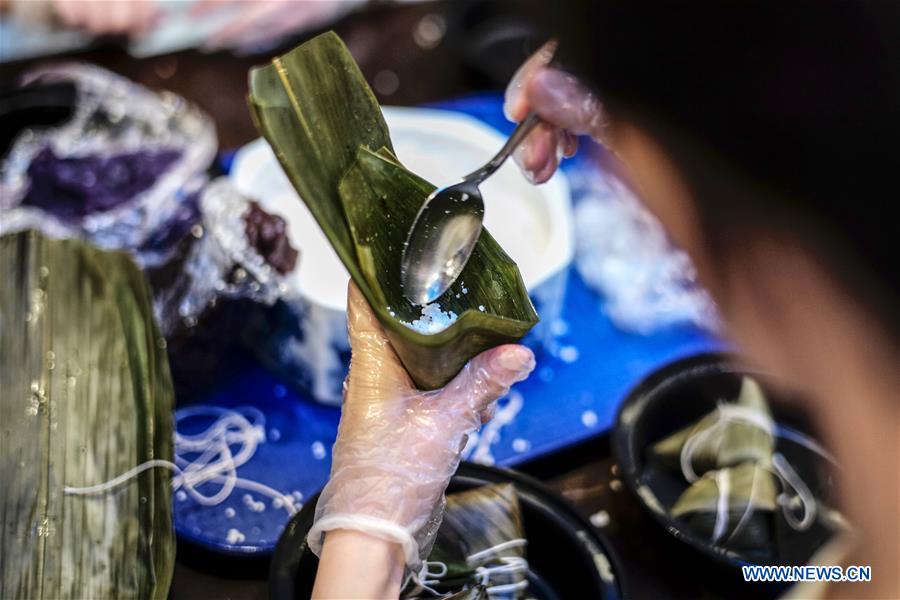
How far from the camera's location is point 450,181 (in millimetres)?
1240

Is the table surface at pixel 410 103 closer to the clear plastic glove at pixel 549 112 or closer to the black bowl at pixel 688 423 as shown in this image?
the black bowl at pixel 688 423

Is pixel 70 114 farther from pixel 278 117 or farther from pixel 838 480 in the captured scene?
pixel 838 480

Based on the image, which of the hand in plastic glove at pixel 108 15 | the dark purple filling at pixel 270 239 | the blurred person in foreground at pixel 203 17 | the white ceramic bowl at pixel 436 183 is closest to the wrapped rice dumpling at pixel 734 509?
the white ceramic bowl at pixel 436 183

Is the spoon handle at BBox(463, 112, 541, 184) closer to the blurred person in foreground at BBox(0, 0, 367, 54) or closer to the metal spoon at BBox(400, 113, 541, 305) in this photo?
the metal spoon at BBox(400, 113, 541, 305)

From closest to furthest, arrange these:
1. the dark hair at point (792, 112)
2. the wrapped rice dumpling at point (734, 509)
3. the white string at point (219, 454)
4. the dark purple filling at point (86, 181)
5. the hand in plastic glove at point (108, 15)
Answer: the dark hair at point (792, 112) < the wrapped rice dumpling at point (734, 509) < the white string at point (219, 454) < the dark purple filling at point (86, 181) < the hand in plastic glove at point (108, 15)

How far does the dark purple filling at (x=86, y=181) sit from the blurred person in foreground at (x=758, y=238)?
759 millimetres

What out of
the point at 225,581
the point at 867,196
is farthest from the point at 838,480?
the point at 225,581

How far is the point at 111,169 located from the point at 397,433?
869mm

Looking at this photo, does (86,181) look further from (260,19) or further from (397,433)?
(397,433)

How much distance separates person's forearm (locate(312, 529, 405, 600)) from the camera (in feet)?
2.38

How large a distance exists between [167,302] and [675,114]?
29.3 inches

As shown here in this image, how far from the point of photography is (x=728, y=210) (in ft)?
2.60

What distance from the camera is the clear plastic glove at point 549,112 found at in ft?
3.36

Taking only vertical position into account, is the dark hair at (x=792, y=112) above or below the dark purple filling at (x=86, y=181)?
above
